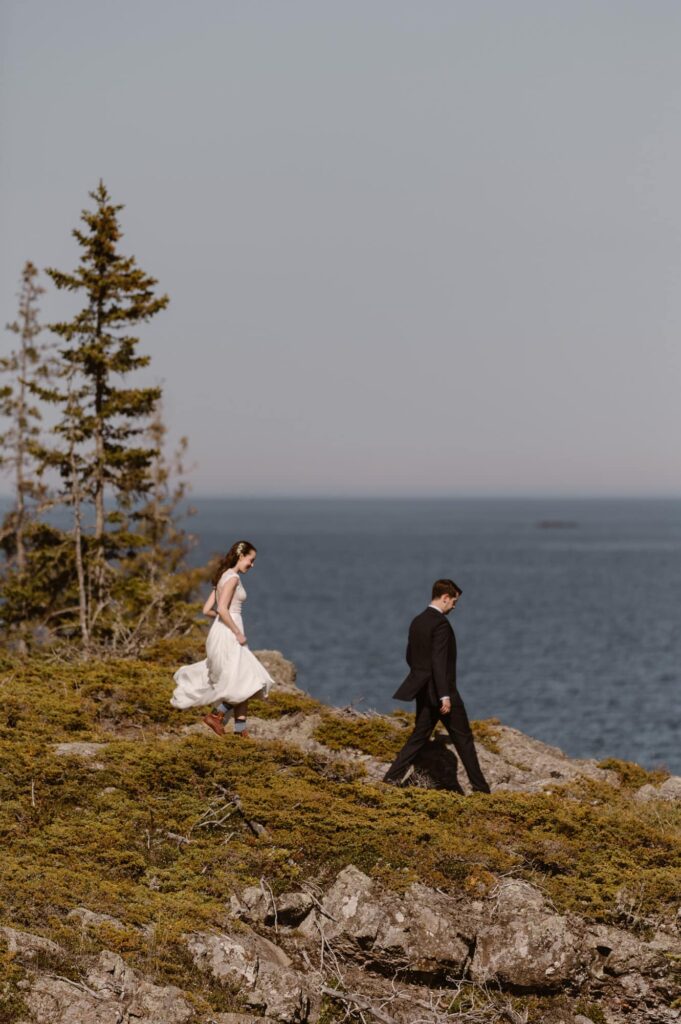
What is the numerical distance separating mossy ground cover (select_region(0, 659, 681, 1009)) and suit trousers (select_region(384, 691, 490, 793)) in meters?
0.52

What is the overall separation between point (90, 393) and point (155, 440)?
14173mm

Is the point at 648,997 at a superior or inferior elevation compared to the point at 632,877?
inferior

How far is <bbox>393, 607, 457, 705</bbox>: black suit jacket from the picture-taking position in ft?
43.7

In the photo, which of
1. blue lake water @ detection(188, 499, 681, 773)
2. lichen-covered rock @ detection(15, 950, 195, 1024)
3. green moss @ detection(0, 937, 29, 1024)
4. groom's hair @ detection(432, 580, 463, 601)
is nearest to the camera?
green moss @ detection(0, 937, 29, 1024)

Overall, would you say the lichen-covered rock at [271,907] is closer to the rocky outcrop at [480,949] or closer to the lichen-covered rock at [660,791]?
the rocky outcrop at [480,949]

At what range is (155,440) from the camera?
43656 mm

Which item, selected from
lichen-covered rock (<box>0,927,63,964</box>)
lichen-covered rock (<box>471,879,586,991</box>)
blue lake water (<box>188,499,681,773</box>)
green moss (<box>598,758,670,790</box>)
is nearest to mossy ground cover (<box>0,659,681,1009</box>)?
lichen-covered rock (<box>0,927,63,964</box>)

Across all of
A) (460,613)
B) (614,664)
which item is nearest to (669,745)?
(614,664)

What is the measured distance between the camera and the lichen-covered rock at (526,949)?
9930 millimetres

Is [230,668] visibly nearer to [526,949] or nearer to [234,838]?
[234,838]

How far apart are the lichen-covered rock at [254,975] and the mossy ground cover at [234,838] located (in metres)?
0.19

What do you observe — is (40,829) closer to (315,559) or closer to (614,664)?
(614,664)

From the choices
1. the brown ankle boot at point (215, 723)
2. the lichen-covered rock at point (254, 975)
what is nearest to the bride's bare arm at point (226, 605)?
the brown ankle boot at point (215, 723)

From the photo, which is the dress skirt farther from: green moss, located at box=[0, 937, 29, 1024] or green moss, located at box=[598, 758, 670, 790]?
green moss, located at box=[0, 937, 29, 1024]
